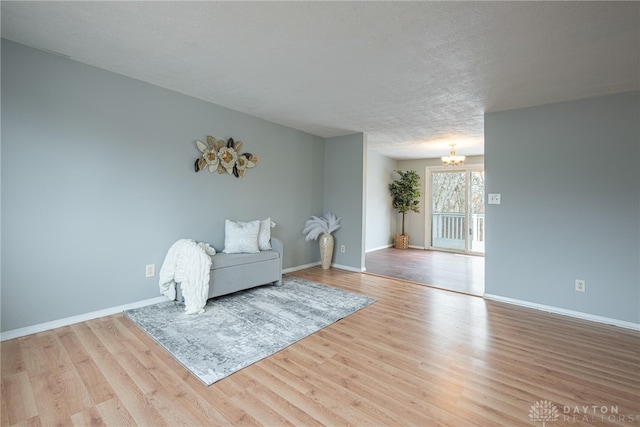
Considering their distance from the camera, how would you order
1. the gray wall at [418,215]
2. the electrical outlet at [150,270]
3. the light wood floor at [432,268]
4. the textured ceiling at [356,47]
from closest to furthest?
the textured ceiling at [356,47] < the electrical outlet at [150,270] < the light wood floor at [432,268] < the gray wall at [418,215]

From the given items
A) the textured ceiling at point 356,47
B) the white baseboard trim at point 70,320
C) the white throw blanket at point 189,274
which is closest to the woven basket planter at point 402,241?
the textured ceiling at point 356,47

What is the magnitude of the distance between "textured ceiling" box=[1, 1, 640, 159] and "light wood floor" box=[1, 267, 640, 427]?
2.35 m

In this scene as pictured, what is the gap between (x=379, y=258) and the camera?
5938 mm

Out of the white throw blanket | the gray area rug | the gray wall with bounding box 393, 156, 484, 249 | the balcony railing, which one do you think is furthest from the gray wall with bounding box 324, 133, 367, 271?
the balcony railing

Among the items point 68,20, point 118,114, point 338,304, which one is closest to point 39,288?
point 118,114

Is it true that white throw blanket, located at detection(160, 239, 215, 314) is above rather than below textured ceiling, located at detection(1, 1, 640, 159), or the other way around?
below

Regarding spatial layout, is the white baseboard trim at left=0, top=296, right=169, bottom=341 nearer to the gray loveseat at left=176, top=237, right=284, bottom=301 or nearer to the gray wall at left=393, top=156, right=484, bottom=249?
the gray loveseat at left=176, top=237, right=284, bottom=301

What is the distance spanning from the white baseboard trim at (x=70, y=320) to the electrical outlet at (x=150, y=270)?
275 mm

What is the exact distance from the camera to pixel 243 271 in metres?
3.30

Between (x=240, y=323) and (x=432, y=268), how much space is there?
3.74 meters

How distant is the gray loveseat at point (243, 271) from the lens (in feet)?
9.97

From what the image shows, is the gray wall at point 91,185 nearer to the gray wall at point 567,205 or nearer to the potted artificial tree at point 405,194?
the gray wall at point 567,205

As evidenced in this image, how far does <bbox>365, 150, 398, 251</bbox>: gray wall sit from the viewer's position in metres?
6.69

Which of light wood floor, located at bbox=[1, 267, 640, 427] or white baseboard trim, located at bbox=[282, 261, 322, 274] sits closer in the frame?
light wood floor, located at bbox=[1, 267, 640, 427]
